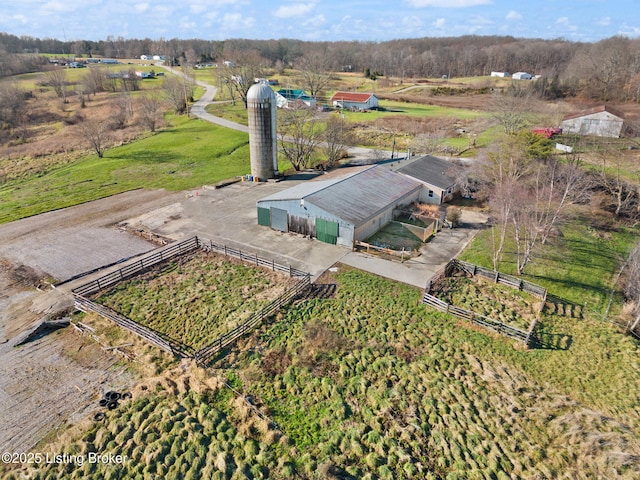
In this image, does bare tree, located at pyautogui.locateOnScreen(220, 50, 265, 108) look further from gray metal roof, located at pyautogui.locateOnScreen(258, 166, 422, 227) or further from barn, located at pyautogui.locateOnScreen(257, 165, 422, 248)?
barn, located at pyautogui.locateOnScreen(257, 165, 422, 248)

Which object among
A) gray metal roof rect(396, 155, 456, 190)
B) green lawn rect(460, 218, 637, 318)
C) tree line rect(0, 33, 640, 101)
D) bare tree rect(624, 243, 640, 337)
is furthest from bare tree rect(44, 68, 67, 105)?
bare tree rect(624, 243, 640, 337)

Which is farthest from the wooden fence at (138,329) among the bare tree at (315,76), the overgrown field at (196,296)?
the bare tree at (315,76)

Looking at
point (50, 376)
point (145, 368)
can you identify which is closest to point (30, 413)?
point (50, 376)

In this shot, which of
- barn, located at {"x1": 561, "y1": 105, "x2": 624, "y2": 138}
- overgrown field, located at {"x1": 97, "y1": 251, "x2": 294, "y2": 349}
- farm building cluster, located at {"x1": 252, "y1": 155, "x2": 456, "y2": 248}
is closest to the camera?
overgrown field, located at {"x1": 97, "y1": 251, "x2": 294, "y2": 349}

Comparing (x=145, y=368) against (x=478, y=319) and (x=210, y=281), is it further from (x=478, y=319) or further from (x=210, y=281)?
(x=478, y=319)

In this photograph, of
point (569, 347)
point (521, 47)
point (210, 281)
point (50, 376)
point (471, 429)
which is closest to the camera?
point (471, 429)

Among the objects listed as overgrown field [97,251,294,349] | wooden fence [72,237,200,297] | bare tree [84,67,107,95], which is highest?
bare tree [84,67,107,95]

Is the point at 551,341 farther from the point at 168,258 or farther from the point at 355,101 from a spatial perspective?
the point at 355,101
